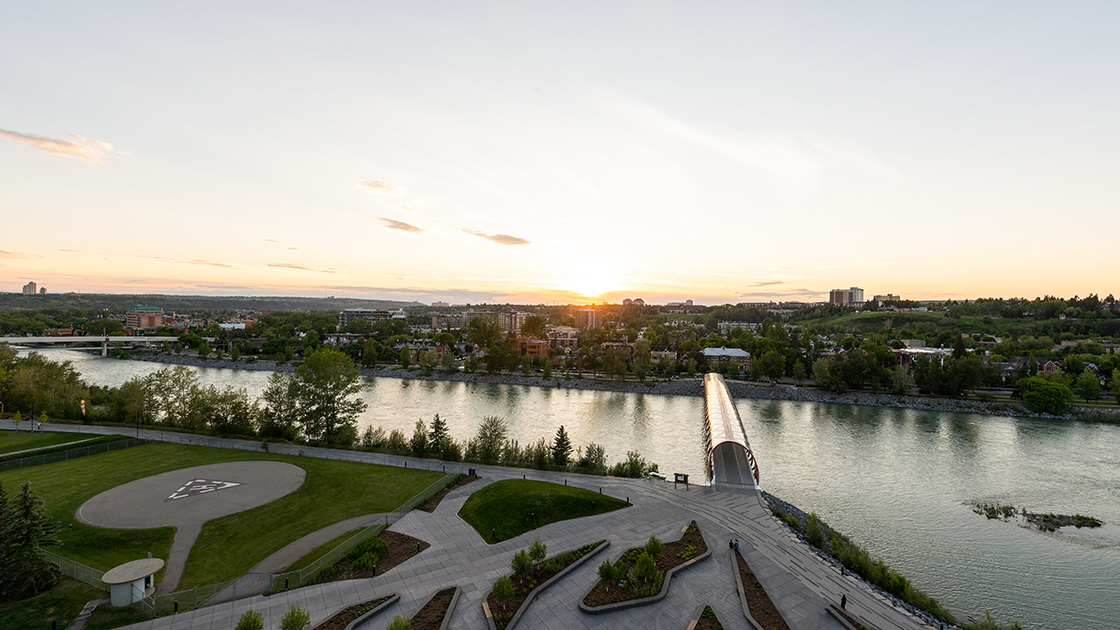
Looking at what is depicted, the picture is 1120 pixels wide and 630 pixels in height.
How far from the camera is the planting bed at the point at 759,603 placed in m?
13.0

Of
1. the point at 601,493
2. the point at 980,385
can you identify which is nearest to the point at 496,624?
the point at 601,493

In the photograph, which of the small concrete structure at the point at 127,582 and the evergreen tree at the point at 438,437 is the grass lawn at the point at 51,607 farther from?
the evergreen tree at the point at 438,437

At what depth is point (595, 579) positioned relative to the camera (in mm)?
15008

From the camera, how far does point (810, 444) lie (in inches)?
1574

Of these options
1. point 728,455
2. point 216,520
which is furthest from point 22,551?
point 728,455

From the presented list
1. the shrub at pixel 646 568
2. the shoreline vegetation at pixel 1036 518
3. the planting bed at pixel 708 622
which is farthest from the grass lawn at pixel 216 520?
the shoreline vegetation at pixel 1036 518

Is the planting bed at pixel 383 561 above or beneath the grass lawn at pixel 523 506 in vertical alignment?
beneath

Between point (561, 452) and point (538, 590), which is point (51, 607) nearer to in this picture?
point (538, 590)

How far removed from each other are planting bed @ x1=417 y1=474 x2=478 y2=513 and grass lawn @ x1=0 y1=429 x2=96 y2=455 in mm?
24992

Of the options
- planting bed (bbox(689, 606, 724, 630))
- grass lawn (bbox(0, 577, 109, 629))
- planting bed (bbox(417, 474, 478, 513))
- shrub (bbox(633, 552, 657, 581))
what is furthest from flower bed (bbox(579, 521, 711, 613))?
grass lawn (bbox(0, 577, 109, 629))

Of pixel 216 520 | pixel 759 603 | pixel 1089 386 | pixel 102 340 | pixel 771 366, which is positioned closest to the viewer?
pixel 759 603

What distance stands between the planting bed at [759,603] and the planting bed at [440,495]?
1265 centimetres

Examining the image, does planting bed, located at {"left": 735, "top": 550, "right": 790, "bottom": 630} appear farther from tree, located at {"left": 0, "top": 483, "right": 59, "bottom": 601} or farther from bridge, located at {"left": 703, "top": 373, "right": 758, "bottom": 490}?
tree, located at {"left": 0, "top": 483, "right": 59, "bottom": 601}

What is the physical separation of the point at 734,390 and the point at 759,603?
56.6m
